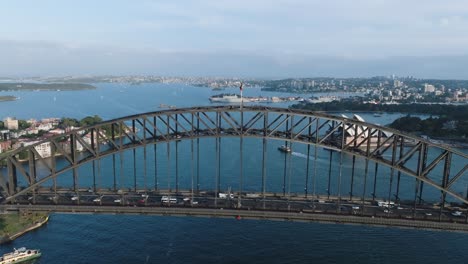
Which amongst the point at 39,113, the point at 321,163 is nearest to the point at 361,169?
the point at 321,163

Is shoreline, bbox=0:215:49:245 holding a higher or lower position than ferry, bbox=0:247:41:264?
lower

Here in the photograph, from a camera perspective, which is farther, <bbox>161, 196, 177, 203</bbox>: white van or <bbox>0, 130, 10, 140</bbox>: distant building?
<bbox>0, 130, 10, 140</bbox>: distant building

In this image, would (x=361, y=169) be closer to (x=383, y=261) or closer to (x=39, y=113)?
(x=383, y=261)

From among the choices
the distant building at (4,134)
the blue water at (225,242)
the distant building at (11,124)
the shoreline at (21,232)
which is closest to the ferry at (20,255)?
the blue water at (225,242)

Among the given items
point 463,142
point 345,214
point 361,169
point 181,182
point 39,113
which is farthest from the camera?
point 39,113

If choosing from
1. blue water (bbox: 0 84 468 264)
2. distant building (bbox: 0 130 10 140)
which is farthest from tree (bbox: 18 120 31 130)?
blue water (bbox: 0 84 468 264)

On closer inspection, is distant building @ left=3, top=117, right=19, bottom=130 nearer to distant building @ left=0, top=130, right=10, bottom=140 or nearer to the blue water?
distant building @ left=0, top=130, right=10, bottom=140
